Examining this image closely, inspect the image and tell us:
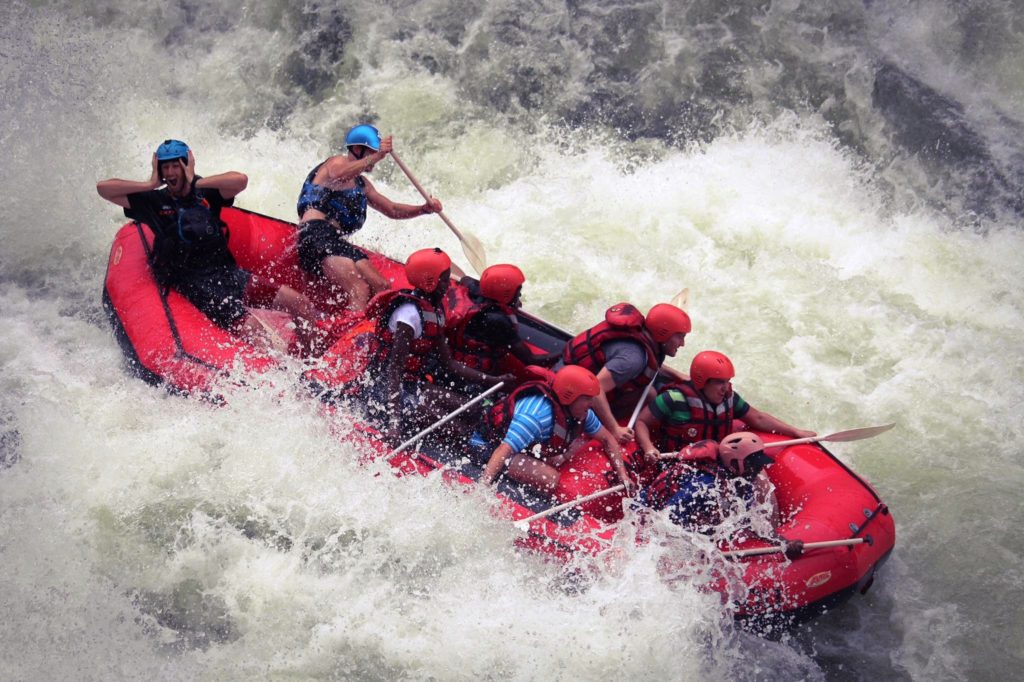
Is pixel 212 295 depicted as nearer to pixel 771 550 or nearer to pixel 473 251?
pixel 473 251

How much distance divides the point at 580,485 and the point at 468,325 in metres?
0.95

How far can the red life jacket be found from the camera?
4.92m

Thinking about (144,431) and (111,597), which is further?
(144,431)

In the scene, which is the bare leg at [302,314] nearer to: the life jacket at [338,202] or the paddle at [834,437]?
the life jacket at [338,202]

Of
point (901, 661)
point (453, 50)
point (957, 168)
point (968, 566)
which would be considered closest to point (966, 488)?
point (968, 566)

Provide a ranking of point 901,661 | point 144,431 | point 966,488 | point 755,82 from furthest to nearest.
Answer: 1. point 755,82
2. point 966,488
3. point 144,431
4. point 901,661

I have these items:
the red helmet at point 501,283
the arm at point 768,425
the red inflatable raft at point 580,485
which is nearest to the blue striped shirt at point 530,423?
the red inflatable raft at point 580,485

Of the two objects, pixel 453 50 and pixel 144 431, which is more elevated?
pixel 453 50

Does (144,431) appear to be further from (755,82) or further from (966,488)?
(755,82)

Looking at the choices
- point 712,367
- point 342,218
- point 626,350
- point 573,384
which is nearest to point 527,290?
point 342,218

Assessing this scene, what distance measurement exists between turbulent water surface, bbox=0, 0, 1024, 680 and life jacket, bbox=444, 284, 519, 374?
0.71m

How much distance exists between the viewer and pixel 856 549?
15.5 ft

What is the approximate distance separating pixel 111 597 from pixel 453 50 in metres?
6.16

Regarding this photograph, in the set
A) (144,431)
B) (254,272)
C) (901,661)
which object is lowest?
(901,661)
